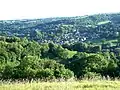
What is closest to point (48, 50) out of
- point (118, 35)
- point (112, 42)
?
point (112, 42)

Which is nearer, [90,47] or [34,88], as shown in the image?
[34,88]

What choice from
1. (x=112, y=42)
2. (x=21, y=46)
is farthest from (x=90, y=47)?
(x=21, y=46)

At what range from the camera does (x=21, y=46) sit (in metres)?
112

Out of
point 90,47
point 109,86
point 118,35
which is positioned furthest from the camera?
point 118,35

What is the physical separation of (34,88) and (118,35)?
142637 millimetres

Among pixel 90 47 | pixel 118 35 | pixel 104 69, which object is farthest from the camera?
pixel 118 35

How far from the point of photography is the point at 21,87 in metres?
10.0

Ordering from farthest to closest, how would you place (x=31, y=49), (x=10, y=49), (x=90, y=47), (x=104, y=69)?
1. (x=90, y=47)
2. (x=31, y=49)
3. (x=10, y=49)
4. (x=104, y=69)

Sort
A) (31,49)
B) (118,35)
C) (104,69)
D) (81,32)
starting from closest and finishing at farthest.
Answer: (104,69) < (31,49) < (118,35) < (81,32)

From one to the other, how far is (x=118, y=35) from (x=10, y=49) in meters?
58.5

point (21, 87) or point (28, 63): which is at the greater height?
point (21, 87)

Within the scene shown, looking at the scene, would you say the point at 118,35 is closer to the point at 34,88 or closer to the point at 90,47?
the point at 90,47

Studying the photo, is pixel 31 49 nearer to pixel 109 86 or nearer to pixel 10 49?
pixel 10 49

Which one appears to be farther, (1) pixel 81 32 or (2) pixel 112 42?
(1) pixel 81 32
